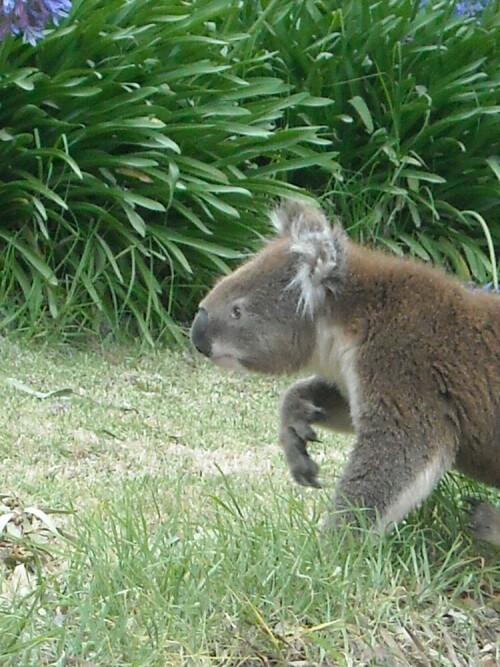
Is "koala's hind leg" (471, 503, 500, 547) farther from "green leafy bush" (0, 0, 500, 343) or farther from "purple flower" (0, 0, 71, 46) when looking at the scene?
"green leafy bush" (0, 0, 500, 343)

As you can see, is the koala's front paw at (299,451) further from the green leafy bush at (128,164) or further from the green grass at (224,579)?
the green leafy bush at (128,164)

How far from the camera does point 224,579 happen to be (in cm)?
321

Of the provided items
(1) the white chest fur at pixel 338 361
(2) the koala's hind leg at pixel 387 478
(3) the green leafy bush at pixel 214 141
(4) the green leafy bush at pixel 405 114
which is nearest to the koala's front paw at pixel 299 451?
(1) the white chest fur at pixel 338 361

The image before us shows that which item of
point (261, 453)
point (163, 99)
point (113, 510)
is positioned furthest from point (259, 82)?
point (113, 510)

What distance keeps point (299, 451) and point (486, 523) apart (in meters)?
0.64

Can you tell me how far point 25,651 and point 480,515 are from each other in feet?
5.23

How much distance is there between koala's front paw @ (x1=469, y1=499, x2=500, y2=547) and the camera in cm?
377

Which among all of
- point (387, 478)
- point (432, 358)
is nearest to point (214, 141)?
point (432, 358)

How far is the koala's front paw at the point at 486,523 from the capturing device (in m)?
3.77

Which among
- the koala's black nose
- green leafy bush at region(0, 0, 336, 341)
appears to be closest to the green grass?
the koala's black nose

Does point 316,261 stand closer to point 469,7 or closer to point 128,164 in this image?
point 128,164

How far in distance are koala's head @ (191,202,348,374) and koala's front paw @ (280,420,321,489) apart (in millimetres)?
196

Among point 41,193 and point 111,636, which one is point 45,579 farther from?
point 41,193

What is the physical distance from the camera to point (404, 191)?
7637mm
